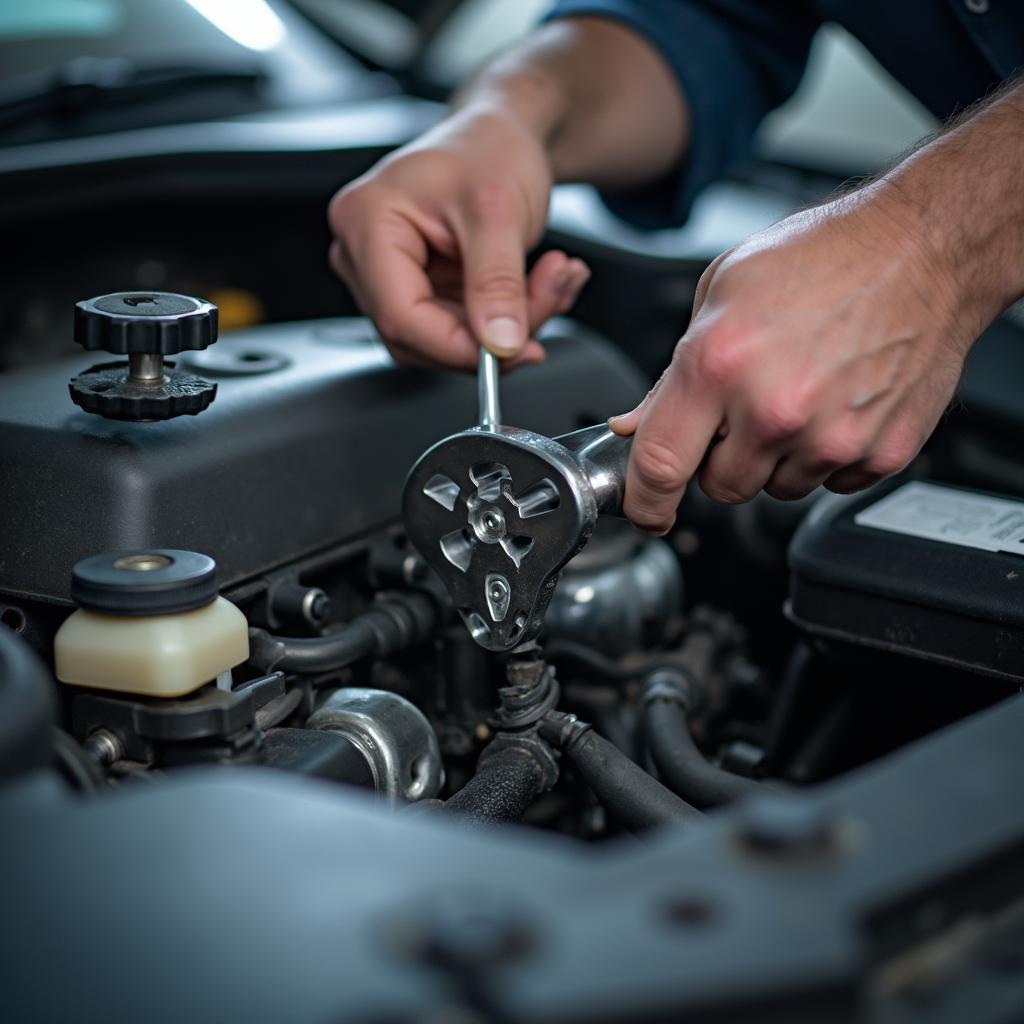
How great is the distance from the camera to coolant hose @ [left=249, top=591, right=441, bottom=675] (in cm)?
87

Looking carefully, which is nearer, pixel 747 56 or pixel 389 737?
pixel 389 737

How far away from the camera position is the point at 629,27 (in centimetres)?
155

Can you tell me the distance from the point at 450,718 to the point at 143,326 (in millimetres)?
387

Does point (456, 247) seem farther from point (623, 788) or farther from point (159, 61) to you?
point (159, 61)

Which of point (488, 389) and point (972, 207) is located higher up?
point (972, 207)

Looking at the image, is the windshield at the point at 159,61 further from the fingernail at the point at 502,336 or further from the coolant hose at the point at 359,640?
the coolant hose at the point at 359,640

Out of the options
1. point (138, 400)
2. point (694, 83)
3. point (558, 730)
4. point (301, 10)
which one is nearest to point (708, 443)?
point (558, 730)

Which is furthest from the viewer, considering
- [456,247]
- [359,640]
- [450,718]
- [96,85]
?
[96,85]

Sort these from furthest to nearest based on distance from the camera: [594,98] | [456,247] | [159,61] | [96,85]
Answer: [159,61]
[96,85]
[594,98]
[456,247]

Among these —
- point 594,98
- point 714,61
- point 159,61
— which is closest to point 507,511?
point 594,98

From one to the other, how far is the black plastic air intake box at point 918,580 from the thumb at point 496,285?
27cm

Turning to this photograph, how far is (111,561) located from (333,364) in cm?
41

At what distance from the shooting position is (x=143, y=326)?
84 cm

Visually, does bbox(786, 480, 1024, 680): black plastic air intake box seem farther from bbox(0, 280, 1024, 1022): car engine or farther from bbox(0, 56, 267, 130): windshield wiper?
bbox(0, 56, 267, 130): windshield wiper
